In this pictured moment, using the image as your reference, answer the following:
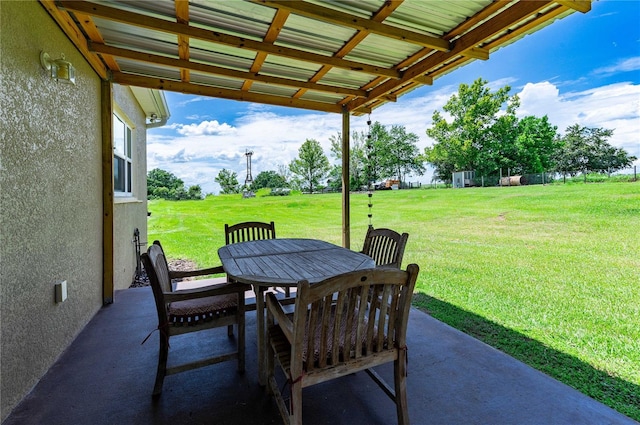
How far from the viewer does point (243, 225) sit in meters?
3.69

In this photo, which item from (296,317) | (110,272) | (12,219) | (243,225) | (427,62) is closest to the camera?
(296,317)

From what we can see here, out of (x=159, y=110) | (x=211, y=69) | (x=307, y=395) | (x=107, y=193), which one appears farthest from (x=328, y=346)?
(x=159, y=110)

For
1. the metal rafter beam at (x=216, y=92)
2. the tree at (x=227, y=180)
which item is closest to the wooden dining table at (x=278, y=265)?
the metal rafter beam at (x=216, y=92)

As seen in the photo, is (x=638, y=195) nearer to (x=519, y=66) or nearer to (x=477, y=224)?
(x=477, y=224)

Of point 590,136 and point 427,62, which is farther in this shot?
point 590,136

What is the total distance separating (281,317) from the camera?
1.53 metres

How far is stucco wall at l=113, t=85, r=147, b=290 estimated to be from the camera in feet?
12.4

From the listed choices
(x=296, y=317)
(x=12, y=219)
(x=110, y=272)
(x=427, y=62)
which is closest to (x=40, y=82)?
(x=12, y=219)

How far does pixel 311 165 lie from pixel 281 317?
18866mm

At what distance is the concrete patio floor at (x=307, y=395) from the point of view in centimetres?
162

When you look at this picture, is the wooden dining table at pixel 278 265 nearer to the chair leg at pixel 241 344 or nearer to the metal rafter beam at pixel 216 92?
the chair leg at pixel 241 344

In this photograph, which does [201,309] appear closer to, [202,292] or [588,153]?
[202,292]

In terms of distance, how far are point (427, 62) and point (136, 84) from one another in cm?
339

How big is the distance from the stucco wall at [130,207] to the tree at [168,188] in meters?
13.5
